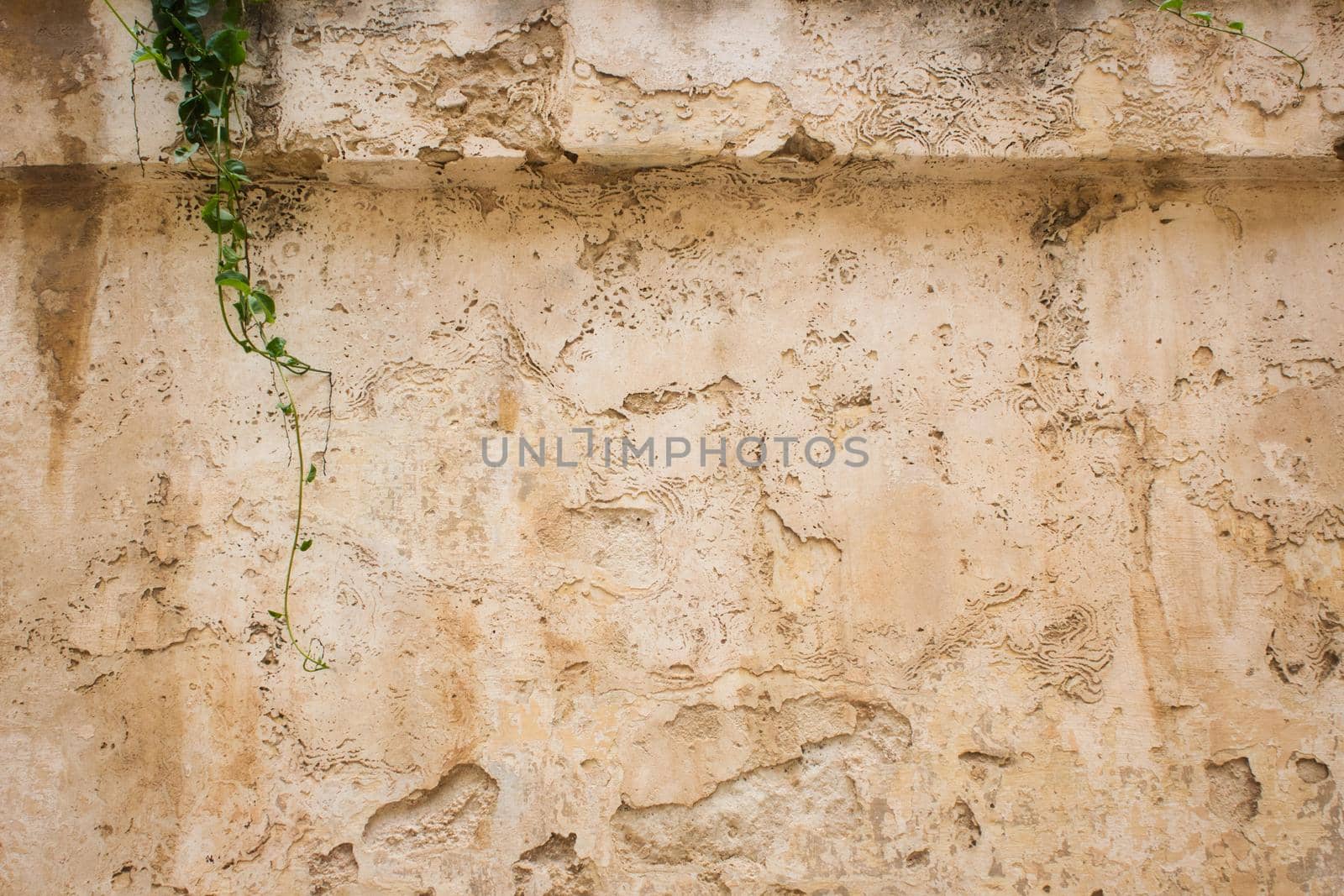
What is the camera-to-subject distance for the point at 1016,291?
2062mm

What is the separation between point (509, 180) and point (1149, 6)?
159 cm

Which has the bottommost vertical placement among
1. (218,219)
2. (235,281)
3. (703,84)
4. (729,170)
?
(235,281)

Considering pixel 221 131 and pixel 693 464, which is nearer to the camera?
pixel 221 131

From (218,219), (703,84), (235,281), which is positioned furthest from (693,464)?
(218,219)

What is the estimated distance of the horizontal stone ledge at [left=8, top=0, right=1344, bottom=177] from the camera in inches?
77.6

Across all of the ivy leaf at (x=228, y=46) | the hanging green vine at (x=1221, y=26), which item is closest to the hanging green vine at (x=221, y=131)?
the ivy leaf at (x=228, y=46)

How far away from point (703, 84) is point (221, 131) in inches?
43.5

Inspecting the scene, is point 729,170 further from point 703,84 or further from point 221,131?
point 221,131

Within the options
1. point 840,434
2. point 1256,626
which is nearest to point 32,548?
point 840,434

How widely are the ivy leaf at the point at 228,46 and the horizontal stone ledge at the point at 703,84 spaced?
10cm

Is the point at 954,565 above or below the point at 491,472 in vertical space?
below

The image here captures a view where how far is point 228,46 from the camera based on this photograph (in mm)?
1855

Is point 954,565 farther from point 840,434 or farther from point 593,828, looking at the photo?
point 593,828

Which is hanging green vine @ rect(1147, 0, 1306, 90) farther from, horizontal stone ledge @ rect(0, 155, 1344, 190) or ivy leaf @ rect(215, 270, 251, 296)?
ivy leaf @ rect(215, 270, 251, 296)
